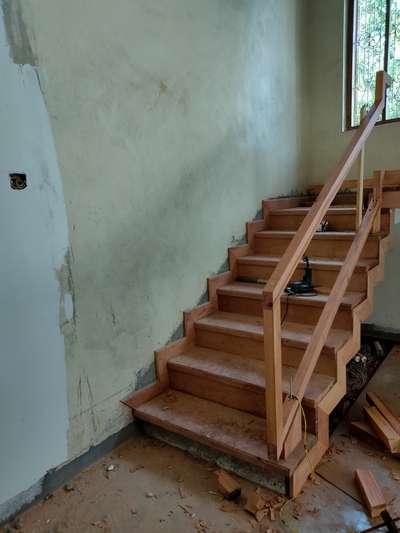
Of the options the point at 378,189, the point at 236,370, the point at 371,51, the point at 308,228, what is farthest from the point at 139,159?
the point at 371,51

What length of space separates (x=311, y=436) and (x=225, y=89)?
97.8 inches

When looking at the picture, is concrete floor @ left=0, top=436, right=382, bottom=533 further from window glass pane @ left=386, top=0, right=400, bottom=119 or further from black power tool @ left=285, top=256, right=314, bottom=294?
window glass pane @ left=386, top=0, right=400, bottom=119

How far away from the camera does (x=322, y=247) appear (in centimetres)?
284

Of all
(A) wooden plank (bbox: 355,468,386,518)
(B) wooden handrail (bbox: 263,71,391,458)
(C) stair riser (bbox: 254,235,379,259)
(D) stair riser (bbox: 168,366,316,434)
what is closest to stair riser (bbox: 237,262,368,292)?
(C) stair riser (bbox: 254,235,379,259)

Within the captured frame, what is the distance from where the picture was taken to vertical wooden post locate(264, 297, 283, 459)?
1525mm

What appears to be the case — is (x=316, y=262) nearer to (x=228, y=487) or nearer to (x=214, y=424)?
(x=214, y=424)

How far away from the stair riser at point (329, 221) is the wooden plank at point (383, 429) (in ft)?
4.22

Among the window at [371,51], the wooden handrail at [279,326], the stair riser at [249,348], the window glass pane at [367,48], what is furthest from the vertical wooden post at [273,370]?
the window glass pane at [367,48]

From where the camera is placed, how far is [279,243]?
307cm

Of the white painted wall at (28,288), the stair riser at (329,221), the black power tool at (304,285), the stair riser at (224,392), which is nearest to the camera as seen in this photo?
the white painted wall at (28,288)

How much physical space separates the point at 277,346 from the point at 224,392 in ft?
2.63

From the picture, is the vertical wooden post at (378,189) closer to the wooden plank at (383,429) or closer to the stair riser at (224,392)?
the wooden plank at (383,429)

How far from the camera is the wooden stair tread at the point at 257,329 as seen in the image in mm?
2141

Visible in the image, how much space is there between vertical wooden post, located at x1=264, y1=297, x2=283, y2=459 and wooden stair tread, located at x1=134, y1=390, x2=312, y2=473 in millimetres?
134
